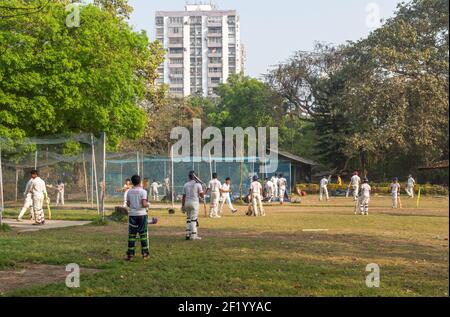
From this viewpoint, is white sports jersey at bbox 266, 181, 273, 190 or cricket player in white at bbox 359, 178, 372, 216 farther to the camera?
white sports jersey at bbox 266, 181, 273, 190

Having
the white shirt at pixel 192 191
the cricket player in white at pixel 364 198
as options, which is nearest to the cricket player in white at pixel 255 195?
the cricket player in white at pixel 364 198

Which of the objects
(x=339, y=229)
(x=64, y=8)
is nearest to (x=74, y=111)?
(x=64, y=8)

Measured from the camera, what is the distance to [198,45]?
14338 centimetres

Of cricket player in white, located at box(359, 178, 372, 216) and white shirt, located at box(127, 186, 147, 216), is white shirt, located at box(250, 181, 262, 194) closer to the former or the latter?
cricket player in white, located at box(359, 178, 372, 216)

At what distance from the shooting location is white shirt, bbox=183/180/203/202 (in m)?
A: 16.6

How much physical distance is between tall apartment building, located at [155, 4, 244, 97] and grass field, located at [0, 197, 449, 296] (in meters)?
121

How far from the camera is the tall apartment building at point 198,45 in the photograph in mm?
140625

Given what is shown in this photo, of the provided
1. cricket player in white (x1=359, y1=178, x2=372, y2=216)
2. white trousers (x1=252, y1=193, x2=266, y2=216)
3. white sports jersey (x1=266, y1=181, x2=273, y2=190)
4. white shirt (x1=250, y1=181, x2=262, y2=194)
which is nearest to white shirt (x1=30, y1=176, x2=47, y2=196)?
white shirt (x1=250, y1=181, x2=262, y2=194)

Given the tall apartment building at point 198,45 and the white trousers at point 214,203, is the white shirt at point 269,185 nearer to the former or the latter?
the white trousers at point 214,203

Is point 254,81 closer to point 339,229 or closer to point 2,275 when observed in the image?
point 339,229

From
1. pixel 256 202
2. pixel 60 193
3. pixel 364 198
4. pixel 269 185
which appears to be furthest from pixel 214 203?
pixel 269 185

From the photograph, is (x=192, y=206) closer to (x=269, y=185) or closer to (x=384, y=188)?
(x=269, y=185)

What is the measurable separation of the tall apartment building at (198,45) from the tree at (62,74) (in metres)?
107
